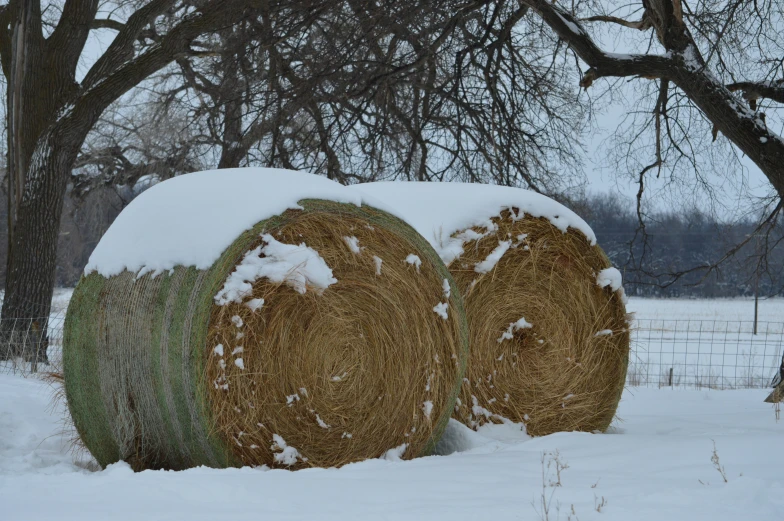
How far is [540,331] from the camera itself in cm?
502

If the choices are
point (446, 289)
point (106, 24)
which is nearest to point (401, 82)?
point (446, 289)

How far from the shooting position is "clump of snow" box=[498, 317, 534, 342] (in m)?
4.93

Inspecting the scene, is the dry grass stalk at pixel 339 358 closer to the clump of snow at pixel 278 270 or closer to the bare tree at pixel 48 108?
the clump of snow at pixel 278 270

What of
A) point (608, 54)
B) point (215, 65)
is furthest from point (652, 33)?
point (215, 65)

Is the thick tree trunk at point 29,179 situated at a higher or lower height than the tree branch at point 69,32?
lower

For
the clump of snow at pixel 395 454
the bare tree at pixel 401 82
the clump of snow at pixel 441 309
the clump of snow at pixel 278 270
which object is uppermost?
the bare tree at pixel 401 82

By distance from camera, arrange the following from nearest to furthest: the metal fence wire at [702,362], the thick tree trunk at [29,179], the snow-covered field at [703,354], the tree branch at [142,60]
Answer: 1. the tree branch at [142,60]
2. the metal fence wire at [702,362]
3. the snow-covered field at [703,354]
4. the thick tree trunk at [29,179]

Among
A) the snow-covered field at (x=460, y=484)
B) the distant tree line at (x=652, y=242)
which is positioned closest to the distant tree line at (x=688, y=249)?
the distant tree line at (x=652, y=242)

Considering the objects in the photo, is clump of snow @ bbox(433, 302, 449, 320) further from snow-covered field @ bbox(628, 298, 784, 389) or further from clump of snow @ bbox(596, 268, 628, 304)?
snow-covered field @ bbox(628, 298, 784, 389)

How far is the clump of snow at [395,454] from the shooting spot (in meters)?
4.07

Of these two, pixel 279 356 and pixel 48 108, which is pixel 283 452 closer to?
pixel 279 356

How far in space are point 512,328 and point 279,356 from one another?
1.82 metres

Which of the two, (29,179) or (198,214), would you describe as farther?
(29,179)

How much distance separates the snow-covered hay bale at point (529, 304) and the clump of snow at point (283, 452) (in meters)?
1.33
